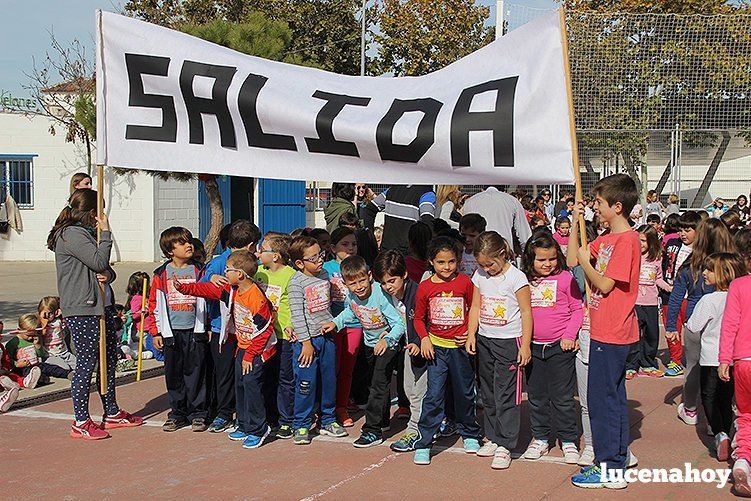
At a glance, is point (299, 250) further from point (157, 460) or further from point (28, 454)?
point (28, 454)

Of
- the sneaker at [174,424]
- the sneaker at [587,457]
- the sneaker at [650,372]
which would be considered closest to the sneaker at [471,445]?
the sneaker at [587,457]

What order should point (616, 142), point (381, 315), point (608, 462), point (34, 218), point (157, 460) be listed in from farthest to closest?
point (34, 218) < point (616, 142) < point (381, 315) < point (157, 460) < point (608, 462)

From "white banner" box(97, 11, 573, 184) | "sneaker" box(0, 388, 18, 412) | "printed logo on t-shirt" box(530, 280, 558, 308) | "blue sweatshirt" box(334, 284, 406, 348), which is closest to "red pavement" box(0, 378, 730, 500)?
"sneaker" box(0, 388, 18, 412)

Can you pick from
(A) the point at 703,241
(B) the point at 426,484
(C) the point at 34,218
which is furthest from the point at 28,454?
(C) the point at 34,218

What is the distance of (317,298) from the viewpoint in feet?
23.9

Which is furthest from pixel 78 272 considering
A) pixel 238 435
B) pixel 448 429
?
pixel 448 429

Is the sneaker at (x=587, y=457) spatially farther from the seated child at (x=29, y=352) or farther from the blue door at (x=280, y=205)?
the blue door at (x=280, y=205)

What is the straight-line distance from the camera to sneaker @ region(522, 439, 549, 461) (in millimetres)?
6648

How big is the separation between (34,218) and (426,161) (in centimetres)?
1962

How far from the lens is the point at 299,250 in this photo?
24.0 ft

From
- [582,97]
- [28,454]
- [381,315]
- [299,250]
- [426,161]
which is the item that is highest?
[582,97]

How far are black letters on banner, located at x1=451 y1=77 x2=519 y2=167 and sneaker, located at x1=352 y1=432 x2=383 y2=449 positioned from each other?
6.75 feet

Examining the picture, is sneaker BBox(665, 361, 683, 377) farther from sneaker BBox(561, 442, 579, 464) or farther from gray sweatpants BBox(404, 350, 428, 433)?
gray sweatpants BBox(404, 350, 428, 433)

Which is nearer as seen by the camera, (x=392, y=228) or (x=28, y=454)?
(x=28, y=454)
